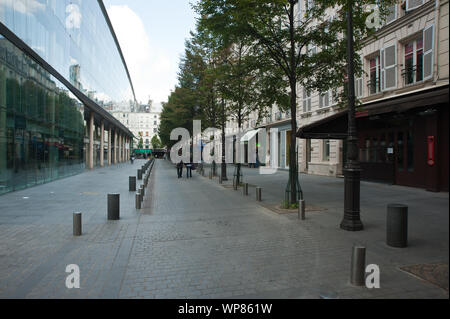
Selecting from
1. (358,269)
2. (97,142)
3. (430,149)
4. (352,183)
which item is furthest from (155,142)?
(358,269)

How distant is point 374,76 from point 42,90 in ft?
62.2

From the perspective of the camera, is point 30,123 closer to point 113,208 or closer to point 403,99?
point 113,208

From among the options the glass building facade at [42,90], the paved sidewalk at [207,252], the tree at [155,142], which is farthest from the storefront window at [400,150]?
the tree at [155,142]

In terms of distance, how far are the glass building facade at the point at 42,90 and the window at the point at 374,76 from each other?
17.7 metres

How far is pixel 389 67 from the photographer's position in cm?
1490

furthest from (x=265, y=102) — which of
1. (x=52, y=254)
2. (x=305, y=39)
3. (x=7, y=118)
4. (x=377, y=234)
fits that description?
(x=7, y=118)

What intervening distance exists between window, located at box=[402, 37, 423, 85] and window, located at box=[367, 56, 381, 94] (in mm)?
2003

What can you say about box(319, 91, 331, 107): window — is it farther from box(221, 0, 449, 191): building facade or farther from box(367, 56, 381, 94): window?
box(367, 56, 381, 94): window

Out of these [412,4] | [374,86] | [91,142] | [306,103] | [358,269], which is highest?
[412,4]

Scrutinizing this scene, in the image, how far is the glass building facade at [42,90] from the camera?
12977 millimetres

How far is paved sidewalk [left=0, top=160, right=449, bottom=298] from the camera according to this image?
3859 millimetres

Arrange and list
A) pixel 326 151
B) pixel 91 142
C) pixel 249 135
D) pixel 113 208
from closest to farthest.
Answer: pixel 113 208, pixel 326 151, pixel 91 142, pixel 249 135

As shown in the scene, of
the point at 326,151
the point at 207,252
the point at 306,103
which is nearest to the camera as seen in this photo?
the point at 207,252
